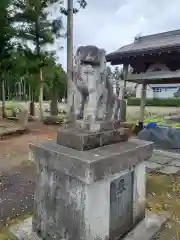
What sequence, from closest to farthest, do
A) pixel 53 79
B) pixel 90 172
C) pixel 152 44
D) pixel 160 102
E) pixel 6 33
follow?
pixel 90 172
pixel 152 44
pixel 6 33
pixel 53 79
pixel 160 102

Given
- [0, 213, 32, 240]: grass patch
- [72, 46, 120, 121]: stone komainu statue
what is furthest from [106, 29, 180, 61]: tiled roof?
[0, 213, 32, 240]: grass patch

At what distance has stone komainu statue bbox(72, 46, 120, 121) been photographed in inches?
94.4

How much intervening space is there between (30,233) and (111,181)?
4.32 ft

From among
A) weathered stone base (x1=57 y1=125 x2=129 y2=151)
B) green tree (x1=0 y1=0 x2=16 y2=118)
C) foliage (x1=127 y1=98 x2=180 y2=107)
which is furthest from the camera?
foliage (x1=127 y1=98 x2=180 y2=107)

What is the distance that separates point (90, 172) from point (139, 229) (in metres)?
1.41

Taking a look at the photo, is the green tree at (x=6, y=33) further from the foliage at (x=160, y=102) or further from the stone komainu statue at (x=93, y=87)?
the foliage at (x=160, y=102)

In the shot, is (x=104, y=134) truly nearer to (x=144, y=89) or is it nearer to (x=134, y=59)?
(x=134, y=59)

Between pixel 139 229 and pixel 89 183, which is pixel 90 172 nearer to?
pixel 89 183

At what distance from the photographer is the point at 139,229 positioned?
9.40 ft

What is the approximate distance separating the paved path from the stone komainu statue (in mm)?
3285

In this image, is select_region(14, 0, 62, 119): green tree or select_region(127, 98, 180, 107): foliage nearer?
select_region(14, 0, 62, 119): green tree

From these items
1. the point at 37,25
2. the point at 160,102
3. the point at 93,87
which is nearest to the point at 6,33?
the point at 37,25

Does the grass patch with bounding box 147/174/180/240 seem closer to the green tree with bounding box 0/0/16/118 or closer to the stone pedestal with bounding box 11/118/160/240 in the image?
the stone pedestal with bounding box 11/118/160/240

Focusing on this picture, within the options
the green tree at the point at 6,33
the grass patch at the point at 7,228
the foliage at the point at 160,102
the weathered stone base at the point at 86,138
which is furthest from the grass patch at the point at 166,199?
the foliage at the point at 160,102
